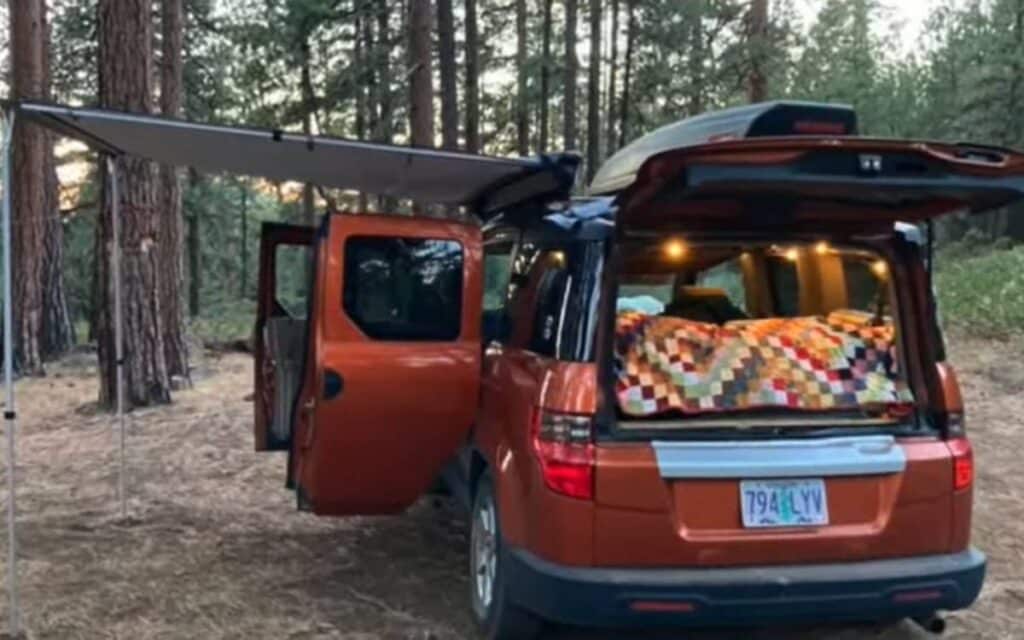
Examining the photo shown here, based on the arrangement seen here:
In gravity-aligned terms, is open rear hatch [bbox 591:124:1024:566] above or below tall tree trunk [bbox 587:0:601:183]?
below

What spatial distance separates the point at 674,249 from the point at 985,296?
12.9m

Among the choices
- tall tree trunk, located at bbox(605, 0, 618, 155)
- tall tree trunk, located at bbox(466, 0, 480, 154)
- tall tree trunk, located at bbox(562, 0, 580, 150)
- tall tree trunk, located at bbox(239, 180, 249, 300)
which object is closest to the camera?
tall tree trunk, located at bbox(466, 0, 480, 154)

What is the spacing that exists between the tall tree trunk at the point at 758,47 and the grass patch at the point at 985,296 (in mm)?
4109

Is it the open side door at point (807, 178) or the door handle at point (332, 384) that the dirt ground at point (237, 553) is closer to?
the door handle at point (332, 384)

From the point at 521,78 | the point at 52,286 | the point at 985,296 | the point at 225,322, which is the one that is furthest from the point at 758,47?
the point at 225,322

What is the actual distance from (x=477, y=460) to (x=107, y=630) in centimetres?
164

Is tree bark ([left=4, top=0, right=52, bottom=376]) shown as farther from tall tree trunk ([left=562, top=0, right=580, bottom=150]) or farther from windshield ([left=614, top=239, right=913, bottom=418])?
tall tree trunk ([left=562, top=0, right=580, bottom=150])

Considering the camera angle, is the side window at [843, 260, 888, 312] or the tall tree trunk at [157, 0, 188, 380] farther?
the tall tree trunk at [157, 0, 188, 380]

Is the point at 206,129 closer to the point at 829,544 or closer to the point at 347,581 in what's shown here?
the point at 347,581

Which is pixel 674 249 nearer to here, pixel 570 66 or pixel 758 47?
pixel 758 47

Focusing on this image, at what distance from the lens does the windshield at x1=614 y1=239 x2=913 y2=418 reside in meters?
3.51

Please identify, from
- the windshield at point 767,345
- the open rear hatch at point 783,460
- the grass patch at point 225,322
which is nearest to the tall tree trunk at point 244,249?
the grass patch at point 225,322

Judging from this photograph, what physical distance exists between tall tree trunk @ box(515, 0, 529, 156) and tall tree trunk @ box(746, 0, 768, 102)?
24.2ft

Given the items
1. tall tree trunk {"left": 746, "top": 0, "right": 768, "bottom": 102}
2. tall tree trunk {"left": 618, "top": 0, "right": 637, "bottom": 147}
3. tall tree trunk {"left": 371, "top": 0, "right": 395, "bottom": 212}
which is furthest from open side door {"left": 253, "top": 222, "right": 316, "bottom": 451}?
tall tree trunk {"left": 618, "top": 0, "right": 637, "bottom": 147}
